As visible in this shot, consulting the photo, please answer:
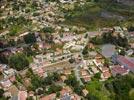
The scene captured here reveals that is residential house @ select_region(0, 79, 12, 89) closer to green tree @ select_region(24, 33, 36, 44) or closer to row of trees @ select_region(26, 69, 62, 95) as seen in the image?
row of trees @ select_region(26, 69, 62, 95)

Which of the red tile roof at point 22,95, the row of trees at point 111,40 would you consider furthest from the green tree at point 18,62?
the row of trees at point 111,40

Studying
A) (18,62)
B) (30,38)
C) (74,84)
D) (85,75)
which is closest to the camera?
(74,84)

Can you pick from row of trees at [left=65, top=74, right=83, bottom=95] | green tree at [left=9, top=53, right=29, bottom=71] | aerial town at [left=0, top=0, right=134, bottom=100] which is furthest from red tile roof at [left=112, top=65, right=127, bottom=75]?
green tree at [left=9, top=53, right=29, bottom=71]

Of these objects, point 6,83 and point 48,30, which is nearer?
point 6,83

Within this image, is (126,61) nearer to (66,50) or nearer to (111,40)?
(111,40)

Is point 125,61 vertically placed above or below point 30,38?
below

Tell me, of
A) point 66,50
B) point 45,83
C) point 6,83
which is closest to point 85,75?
point 45,83

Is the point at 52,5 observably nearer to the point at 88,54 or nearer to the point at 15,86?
the point at 88,54

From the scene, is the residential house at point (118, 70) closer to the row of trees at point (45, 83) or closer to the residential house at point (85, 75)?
the residential house at point (85, 75)

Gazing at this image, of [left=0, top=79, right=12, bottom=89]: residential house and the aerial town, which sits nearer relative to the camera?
the aerial town
